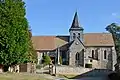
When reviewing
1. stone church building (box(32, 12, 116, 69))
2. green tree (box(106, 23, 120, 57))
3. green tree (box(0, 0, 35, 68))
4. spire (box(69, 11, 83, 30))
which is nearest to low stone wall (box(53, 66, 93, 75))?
stone church building (box(32, 12, 116, 69))

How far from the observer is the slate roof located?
277ft

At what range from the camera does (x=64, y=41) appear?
85.3 metres

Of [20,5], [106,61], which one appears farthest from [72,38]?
[20,5]

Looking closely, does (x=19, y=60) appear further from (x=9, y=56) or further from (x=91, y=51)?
(x=91, y=51)

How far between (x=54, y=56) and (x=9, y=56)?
140 feet

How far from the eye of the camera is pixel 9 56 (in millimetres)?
40031

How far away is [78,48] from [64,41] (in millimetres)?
6265

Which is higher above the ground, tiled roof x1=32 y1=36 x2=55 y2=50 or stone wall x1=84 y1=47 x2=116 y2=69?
tiled roof x1=32 y1=36 x2=55 y2=50

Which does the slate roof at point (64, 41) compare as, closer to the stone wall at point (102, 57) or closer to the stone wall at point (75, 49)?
the stone wall at point (102, 57)

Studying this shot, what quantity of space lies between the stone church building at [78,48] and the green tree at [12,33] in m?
38.7

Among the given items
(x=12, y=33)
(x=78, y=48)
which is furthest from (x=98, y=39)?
(x=12, y=33)

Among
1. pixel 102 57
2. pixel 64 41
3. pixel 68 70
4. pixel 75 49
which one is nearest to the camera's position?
pixel 68 70

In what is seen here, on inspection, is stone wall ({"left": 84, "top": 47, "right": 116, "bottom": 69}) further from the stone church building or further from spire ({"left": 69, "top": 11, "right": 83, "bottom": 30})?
spire ({"left": 69, "top": 11, "right": 83, "bottom": 30})

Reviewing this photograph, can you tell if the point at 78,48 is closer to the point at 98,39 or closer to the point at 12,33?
the point at 98,39
